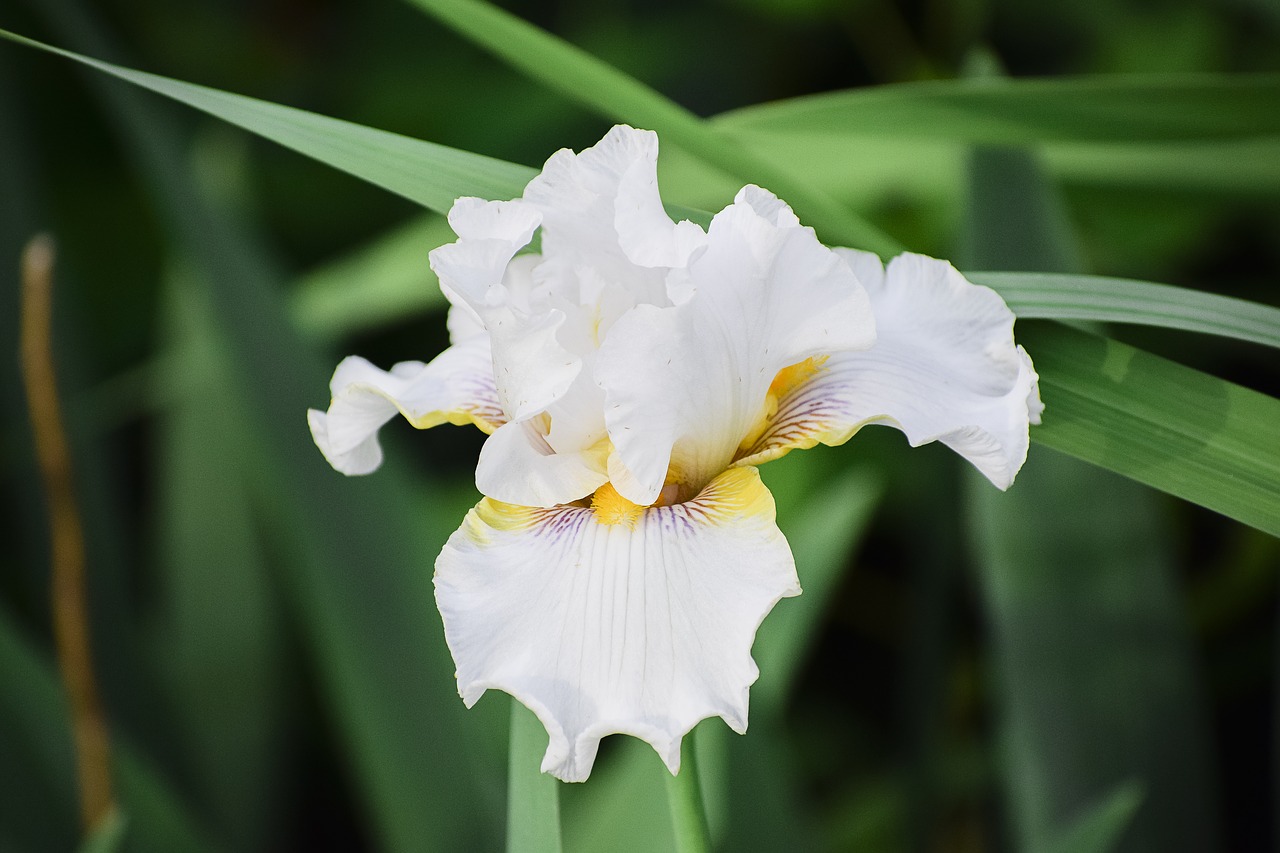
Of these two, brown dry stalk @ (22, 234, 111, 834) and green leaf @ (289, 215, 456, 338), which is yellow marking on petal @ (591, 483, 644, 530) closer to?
brown dry stalk @ (22, 234, 111, 834)

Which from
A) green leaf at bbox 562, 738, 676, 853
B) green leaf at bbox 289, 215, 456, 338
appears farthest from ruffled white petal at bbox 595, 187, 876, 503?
green leaf at bbox 289, 215, 456, 338

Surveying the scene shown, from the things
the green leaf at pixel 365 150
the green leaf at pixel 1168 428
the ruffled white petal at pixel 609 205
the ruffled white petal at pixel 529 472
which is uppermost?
the green leaf at pixel 365 150

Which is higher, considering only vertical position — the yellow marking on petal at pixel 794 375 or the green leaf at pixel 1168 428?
the yellow marking on petal at pixel 794 375

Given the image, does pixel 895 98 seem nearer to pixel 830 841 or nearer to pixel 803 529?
pixel 803 529

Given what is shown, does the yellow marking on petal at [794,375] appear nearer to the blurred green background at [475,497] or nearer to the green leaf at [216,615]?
the blurred green background at [475,497]

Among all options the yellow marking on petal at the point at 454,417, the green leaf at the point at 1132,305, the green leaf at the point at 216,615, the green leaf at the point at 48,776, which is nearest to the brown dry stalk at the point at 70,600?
the green leaf at the point at 48,776
